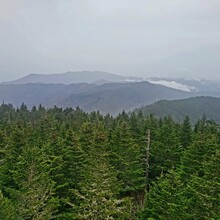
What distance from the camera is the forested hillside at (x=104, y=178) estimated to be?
829 inches

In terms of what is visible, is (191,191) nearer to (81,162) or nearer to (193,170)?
(193,170)

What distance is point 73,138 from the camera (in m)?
36.1

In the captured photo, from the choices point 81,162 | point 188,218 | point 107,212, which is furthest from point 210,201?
point 81,162

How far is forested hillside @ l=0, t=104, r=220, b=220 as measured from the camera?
21.1 metres

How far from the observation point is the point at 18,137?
37.1 metres

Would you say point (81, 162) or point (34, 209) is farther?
point (81, 162)

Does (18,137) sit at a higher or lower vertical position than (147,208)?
higher

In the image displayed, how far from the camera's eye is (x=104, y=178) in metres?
21.2

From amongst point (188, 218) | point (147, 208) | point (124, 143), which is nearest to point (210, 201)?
point (188, 218)

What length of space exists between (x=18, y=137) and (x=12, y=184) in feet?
19.9

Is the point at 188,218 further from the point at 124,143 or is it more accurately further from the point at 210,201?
the point at 124,143

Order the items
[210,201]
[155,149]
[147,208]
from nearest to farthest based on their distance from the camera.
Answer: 1. [210,201]
2. [147,208]
3. [155,149]

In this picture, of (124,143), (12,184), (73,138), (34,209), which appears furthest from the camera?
(124,143)

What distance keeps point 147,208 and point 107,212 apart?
765cm
